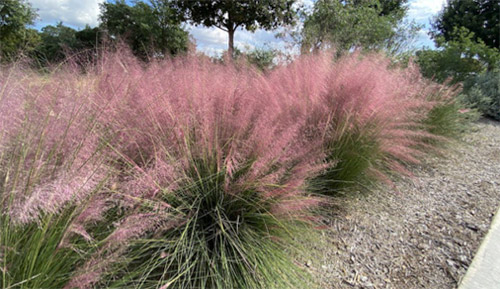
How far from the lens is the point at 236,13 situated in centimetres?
916

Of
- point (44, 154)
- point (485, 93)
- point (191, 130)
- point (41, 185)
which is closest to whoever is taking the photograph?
point (41, 185)

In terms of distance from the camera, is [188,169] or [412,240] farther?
[412,240]

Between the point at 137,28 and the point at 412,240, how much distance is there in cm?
Result: 1676

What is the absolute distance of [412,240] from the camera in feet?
6.06

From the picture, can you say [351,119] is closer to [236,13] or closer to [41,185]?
[41,185]

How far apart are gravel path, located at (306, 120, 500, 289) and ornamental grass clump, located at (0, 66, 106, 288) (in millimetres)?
1249

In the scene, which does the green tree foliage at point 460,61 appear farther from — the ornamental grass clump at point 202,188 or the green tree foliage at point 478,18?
the ornamental grass clump at point 202,188

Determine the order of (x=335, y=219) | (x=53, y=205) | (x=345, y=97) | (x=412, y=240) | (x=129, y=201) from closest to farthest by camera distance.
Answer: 1. (x=53, y=205)
2. (x=129, y=201)
3. (x=412, y=240)
4. (x=335, y=219)
5. (x=345, y=97)

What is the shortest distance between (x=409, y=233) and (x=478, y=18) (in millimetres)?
20680

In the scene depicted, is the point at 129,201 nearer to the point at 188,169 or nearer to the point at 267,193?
the point at 188,169

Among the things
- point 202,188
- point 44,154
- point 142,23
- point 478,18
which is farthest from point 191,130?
point 478,18

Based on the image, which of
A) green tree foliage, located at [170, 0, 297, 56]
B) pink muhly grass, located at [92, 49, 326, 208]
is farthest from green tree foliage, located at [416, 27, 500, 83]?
pink muhly grass, located at [92, 49, 326, 208]

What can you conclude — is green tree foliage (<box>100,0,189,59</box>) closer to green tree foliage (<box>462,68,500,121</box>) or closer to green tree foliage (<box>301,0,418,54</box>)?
green tree foliage (<box>301,0,418,54</box>)

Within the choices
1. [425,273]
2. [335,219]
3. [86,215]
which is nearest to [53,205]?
[86,215]
